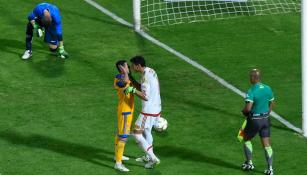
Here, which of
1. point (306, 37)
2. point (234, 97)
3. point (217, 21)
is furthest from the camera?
point (217, 21)

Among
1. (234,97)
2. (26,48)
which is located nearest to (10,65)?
(26,48)

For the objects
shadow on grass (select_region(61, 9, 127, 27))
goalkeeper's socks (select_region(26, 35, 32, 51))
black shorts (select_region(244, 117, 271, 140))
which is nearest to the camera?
black shorts (select_region(244, 117, 271, 140))

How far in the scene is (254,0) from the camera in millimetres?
25562

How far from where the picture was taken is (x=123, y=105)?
14852mm

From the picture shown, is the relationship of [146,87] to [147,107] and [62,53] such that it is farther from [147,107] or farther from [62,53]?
[62,53]

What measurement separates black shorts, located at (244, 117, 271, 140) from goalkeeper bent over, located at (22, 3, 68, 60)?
7115mm

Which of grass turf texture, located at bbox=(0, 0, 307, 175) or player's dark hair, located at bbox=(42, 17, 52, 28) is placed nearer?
grass turf texture, located at bbox=(0, 0, 307, 175)

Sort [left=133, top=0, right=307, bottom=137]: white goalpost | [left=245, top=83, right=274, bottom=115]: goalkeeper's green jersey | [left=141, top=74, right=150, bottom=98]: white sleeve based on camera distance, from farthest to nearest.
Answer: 1. [left=133, top=0, right=307, bottom=137]: white goalpost
2. [left=141, top=74, right=150, bottom=98]: white sleeve
3. [left=245, top=83, right=274, bottom=115]: goalkeeper's green jersey

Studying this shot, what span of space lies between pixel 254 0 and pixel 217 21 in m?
1.97

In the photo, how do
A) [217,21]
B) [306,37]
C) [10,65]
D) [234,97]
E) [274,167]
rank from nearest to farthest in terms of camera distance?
[274,167]
[306,37]
[234,97]
[10,65]
[217,21]

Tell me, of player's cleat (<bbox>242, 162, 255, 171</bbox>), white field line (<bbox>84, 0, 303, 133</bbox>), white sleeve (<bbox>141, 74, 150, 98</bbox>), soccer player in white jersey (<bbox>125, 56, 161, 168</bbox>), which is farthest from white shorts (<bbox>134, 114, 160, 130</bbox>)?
white field line (<bbox>84, 0, 303, 133</bbox>)

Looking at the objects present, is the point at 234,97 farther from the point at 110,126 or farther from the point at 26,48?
the point at 26,48

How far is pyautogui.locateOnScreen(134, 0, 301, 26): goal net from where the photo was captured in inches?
958

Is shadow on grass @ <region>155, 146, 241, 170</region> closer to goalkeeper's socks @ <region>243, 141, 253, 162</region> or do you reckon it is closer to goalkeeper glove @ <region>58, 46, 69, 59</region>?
goalkeeper's socks @ <region>243, 141, 253, 162</region>
